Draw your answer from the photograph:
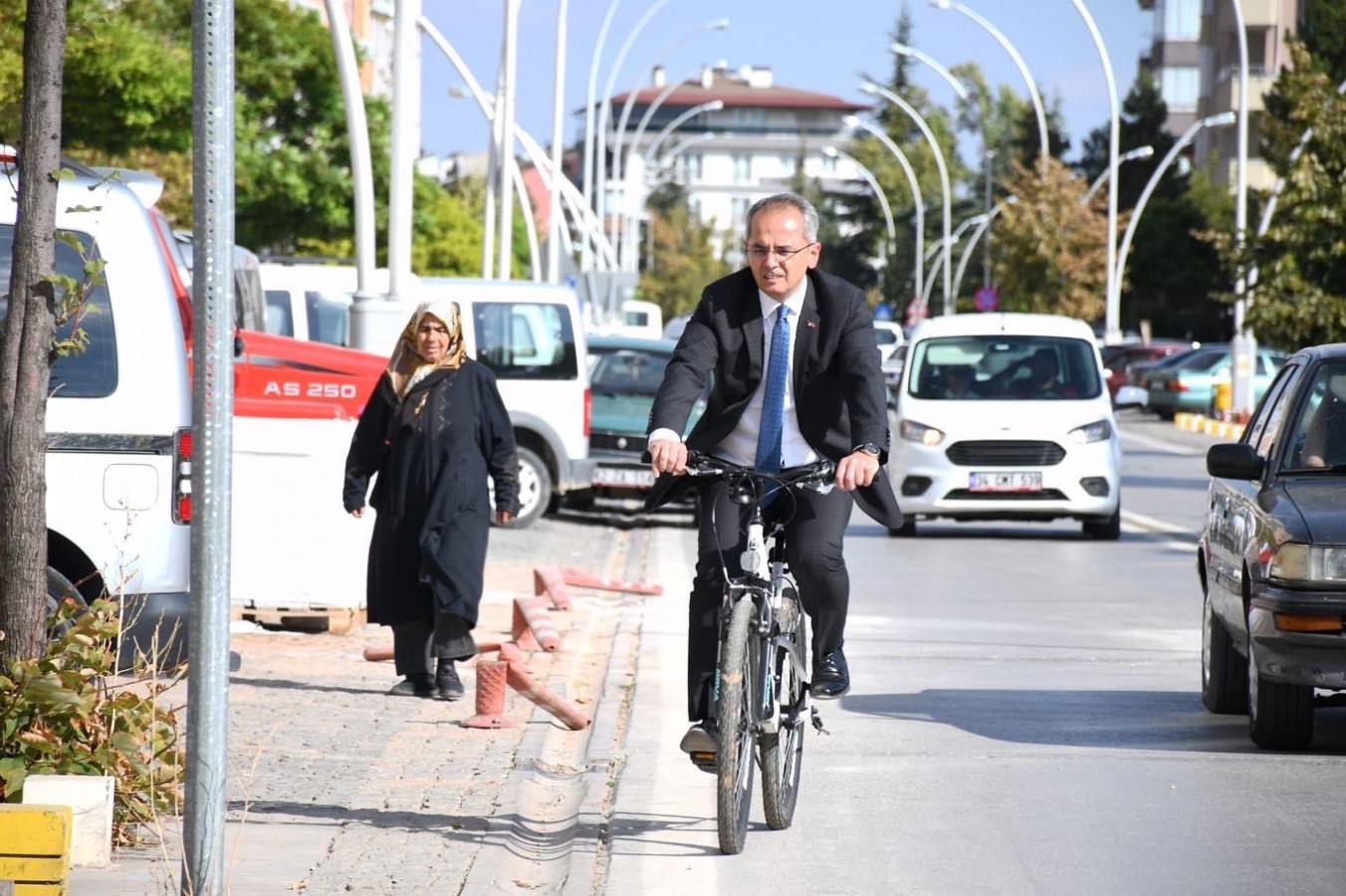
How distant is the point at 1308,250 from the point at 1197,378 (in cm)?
2536

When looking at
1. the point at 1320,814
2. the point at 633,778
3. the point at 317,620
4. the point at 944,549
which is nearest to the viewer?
the point at 1320,814

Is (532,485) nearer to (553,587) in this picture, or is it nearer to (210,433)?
(553,587)

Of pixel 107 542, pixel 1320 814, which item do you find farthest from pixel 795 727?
pixel 107 542

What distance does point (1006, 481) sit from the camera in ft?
68.1

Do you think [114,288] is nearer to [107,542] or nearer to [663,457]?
[107,542]

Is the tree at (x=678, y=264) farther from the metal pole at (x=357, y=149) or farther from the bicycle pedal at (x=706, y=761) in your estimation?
the bicycle pedal at (x=706, y=761)

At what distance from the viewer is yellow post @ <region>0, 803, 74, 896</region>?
18.7ft

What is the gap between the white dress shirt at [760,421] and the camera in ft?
23.6

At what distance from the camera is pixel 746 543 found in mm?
7078

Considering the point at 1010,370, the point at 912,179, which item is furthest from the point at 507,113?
the point at 912,179

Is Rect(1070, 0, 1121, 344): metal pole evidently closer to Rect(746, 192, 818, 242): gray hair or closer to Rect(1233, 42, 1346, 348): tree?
Rect(1233, 42, 1346, 348): tree

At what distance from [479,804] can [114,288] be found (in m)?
2.41

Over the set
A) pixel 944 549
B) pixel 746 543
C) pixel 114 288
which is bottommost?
pixel 944 549

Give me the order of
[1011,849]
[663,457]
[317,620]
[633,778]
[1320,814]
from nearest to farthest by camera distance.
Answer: [663,457], [1011,849], [1320,814], [633,778], [317,620]
